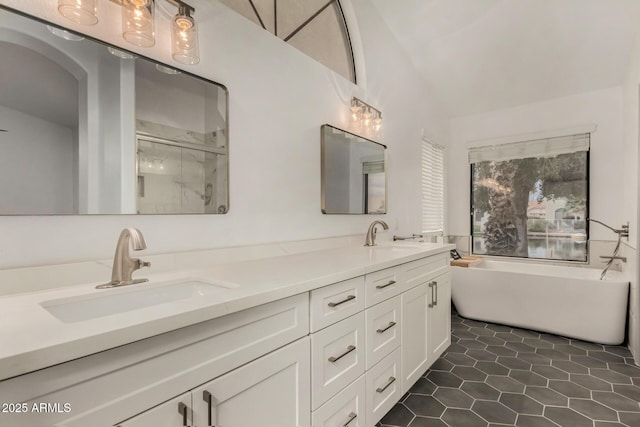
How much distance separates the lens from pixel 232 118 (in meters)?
1.58

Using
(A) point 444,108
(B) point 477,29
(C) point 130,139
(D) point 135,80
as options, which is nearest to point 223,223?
(C) point 130,139

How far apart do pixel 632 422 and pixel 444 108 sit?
3.54m

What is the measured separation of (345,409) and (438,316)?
3.78 feet

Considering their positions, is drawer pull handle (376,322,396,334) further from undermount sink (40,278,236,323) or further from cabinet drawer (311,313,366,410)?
undermount sink (40,278,236,323)

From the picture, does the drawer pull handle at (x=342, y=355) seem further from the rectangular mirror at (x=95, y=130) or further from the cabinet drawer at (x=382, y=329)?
the rectangular mirror at (x=95, y=130)

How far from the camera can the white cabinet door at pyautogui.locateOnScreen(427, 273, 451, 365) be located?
6.77 feet

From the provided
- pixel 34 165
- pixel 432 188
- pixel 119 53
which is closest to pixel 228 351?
pixel 34 165

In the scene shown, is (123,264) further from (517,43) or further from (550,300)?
(517,43)

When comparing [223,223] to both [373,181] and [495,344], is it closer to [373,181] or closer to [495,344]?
[373,181]

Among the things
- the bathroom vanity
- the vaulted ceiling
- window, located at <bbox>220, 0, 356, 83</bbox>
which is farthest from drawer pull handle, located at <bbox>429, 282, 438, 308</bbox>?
the vaulted ceiling

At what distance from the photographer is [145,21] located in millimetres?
1215

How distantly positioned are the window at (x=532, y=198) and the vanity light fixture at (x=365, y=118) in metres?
2.16

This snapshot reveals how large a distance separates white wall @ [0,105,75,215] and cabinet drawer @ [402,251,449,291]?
1.59 meters

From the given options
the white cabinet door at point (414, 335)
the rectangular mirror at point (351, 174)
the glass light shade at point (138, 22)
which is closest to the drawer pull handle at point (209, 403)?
the white cabinet door at point (414, 335)
